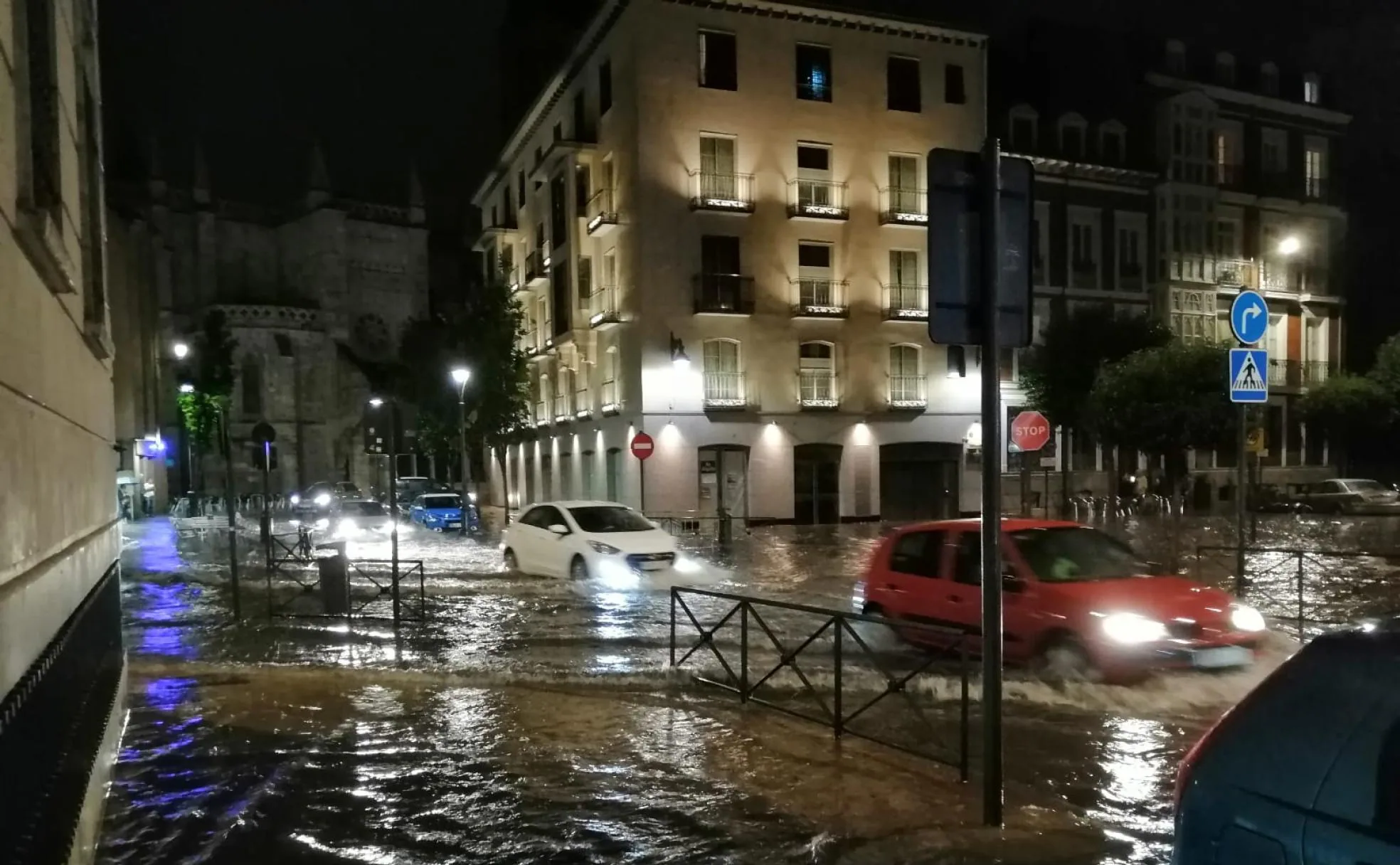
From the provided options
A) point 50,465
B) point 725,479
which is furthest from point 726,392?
point 50,465

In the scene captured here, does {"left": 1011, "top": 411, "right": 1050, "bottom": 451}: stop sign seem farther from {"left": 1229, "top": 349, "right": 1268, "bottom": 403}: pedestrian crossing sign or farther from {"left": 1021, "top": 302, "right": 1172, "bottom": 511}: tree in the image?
{"left": 1021, "top": 302, "right": 1172, "bottom": 511}: tree

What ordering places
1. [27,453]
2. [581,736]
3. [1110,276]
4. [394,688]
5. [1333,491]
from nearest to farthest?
[27,453], [581,736], [394,688], [1333,491], [1110,276]

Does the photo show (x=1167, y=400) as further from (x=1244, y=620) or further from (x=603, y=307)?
(x=1244, y=620)

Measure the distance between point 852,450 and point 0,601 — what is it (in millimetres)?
33779

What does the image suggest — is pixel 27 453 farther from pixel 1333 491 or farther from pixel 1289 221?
pixel 1289 221

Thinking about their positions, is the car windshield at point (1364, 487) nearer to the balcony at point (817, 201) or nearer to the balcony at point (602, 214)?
the balcony at point (817, 201)

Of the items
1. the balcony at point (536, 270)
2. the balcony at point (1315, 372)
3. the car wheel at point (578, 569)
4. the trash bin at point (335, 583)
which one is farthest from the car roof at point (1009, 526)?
the balcony at point (1315, 372)

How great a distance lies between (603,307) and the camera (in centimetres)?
3619

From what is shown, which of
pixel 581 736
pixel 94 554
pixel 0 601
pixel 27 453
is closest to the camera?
pixel 0 601

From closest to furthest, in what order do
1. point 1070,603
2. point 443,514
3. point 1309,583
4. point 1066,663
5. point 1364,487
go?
point 1070,603
point 1066,663
point 1309,583
point 443,514
point 1364,487

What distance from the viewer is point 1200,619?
28.5ft

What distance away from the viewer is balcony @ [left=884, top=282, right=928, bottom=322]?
36.0 metres

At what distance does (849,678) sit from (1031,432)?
13268 millimetres

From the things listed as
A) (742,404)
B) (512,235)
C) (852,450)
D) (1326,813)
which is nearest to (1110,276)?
(852,450)
